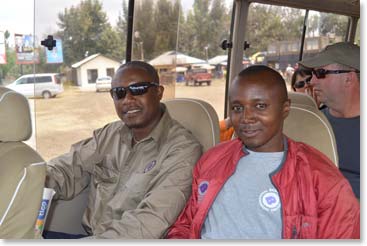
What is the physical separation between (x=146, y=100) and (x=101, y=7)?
335 cm

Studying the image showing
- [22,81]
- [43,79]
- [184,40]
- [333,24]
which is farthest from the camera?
[184,40]

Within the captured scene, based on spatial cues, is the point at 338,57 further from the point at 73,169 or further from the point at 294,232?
the point at 73,169

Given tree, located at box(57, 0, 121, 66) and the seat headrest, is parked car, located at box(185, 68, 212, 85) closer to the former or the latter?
tree, located at box(57, 0, 121, 66)

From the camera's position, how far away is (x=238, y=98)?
1609 millimetres

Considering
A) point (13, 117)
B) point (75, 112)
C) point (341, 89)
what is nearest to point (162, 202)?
point (13, 117)

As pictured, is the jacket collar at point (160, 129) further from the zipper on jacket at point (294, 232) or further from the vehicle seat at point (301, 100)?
the zipper on jacket at point (294, 232)

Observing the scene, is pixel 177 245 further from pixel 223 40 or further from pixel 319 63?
Answer: pixel 223 40

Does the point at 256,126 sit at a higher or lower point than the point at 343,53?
lower

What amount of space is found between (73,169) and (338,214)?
1270 mm

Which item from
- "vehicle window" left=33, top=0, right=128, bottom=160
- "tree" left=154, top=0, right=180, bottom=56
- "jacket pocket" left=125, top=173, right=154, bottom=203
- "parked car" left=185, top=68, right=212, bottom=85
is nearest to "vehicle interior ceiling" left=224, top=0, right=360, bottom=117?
"tree" left=154, top=0, right=180, bottom=56

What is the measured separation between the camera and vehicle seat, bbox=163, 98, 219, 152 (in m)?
2.12

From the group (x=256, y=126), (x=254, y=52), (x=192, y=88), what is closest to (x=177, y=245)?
(x=256, y=126)

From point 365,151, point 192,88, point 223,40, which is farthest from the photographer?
point 192,88

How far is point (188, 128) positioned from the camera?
2.20 m
